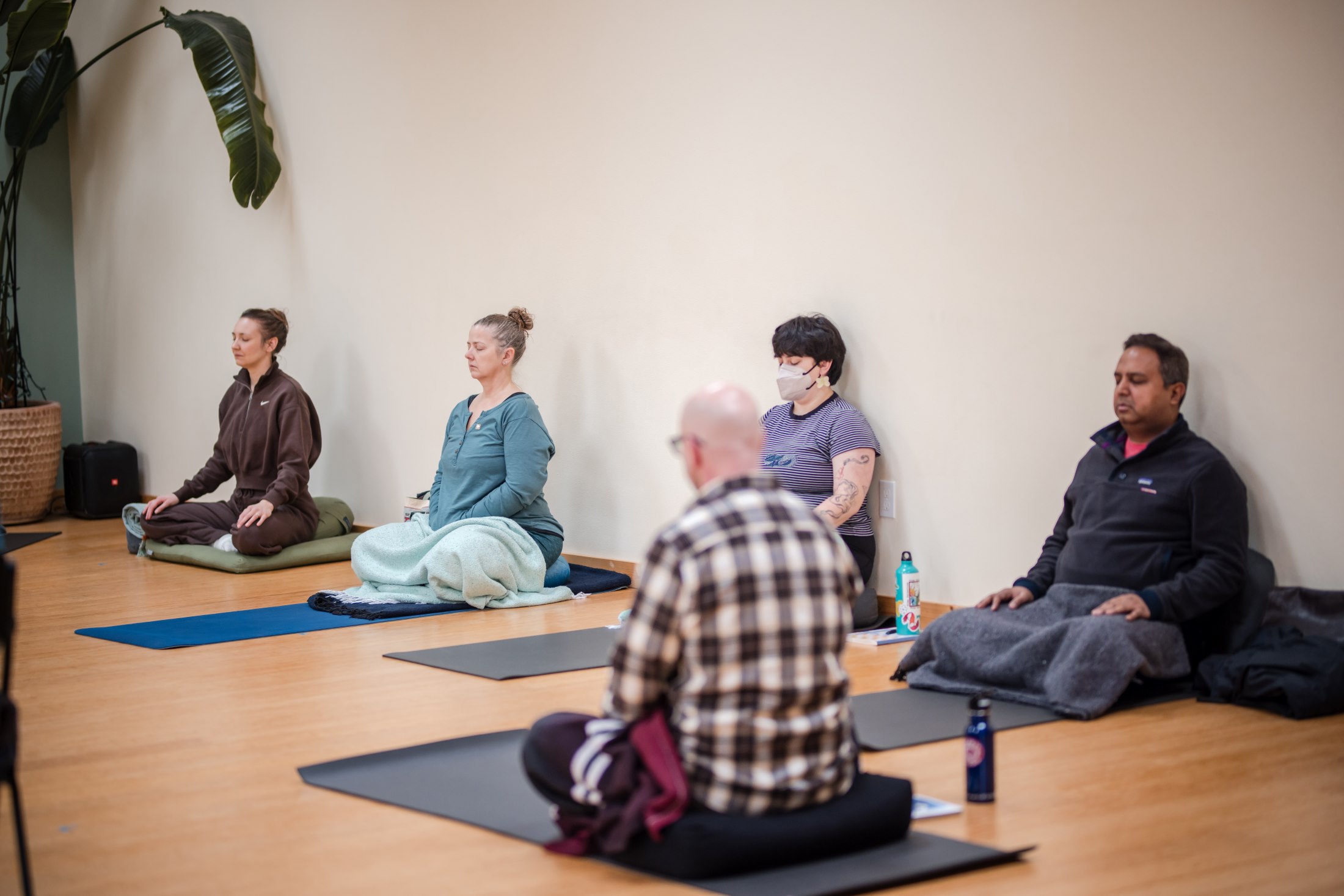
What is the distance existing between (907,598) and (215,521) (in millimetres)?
3314

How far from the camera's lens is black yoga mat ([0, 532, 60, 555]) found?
6570 mm

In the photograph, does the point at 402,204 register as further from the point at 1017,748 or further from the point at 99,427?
the point at 1017,748

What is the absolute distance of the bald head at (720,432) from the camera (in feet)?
6.89

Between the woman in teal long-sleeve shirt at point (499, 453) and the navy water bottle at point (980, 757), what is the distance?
272 centimetres

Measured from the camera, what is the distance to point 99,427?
858 centimetres

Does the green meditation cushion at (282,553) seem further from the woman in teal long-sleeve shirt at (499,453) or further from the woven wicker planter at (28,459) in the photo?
the woven wicker planter at (28,459)

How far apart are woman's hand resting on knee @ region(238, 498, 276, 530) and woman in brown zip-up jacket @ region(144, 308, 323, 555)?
0.21ft

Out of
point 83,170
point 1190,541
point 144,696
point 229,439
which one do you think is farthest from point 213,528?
point 1190,541

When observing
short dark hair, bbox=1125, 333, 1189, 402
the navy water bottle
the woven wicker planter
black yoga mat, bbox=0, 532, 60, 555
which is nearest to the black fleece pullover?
short dark hair, bbox=1125, 333, 1189, 402

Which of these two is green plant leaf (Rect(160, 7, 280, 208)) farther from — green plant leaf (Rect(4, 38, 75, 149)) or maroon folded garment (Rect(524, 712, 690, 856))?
maroon folded garment (Rect(524, 712, 690, 856))

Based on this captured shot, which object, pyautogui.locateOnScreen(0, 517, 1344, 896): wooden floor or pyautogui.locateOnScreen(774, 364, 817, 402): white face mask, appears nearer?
pyautogui.locateOnScreen(0, 517, 1344, 896): wooden floor

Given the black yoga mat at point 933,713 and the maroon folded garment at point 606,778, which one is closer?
the maroon folded garment at point 606,778

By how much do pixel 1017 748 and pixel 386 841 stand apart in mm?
1374

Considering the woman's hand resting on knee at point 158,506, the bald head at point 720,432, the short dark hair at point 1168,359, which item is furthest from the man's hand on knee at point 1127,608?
the woman's hand resting on knee at point 158,506
